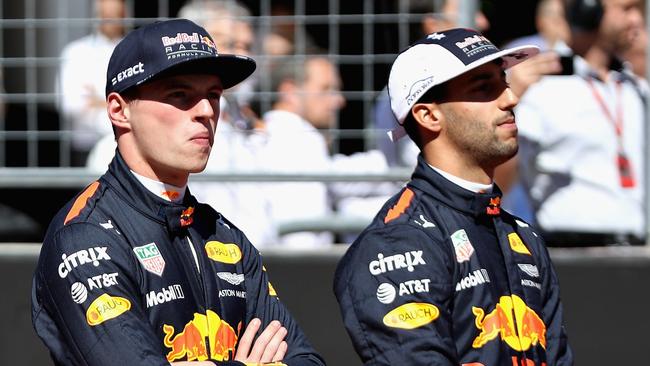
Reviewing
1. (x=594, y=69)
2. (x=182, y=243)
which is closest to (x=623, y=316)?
(x=594, y=69)

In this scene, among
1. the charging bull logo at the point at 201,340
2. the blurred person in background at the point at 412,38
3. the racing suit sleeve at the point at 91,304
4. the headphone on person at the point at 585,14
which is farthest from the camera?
the headphone on person at the point at 585,14

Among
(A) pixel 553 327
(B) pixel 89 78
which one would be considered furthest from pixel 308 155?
(A) pixel 553 327

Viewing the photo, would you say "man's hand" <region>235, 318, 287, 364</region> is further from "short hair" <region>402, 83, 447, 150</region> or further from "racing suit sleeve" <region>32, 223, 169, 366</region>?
"short hair" <region>402, 83, 447, 150</region>

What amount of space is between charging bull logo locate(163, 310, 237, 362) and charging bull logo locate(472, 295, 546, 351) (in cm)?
81

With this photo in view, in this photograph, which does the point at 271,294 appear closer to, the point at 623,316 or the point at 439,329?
the point at 439,329

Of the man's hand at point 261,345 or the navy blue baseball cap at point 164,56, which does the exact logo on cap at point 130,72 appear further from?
the man's hand at point 261,345

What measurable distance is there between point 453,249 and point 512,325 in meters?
0.32

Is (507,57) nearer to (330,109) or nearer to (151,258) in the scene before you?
(151,258)

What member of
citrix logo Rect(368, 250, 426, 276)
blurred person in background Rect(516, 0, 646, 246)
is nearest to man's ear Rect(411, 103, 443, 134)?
citrix logo Rect(368, 250, 426, 276)

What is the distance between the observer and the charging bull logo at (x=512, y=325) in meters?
4.42

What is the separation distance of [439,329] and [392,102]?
0.95 metres

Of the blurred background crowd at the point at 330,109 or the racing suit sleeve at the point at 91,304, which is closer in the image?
the racing suit sleeve at the point at 91,304

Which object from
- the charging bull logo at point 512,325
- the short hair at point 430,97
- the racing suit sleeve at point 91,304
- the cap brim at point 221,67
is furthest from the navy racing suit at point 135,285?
the short hair at point 430,97

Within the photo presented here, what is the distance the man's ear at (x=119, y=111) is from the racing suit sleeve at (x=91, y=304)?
0.36 metres
